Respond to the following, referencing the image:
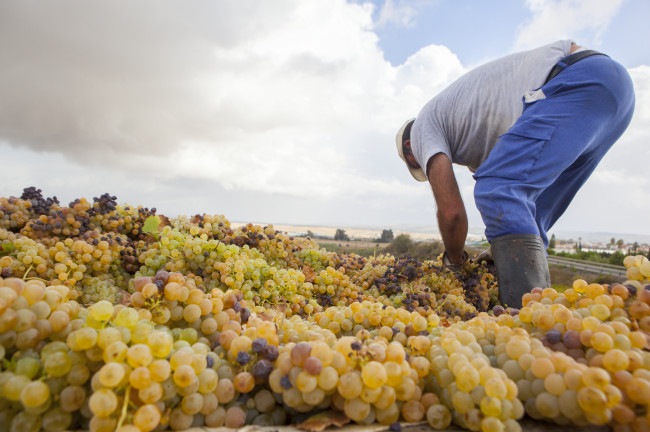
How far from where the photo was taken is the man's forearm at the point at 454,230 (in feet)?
7.39

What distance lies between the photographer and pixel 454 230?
2268 millimetres

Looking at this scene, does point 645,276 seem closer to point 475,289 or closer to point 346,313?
point 346,313

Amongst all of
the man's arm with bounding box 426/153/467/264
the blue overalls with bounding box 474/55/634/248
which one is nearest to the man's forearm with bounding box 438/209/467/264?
the man's arm with bounding box 426/153/467/264

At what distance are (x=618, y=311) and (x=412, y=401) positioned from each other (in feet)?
1.83

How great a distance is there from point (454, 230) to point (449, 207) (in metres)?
0.15

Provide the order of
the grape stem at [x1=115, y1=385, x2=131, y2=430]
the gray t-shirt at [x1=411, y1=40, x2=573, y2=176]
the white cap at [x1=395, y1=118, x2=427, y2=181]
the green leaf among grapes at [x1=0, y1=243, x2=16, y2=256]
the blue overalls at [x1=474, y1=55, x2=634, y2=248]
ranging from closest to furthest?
A: the grape stem at [x1=115, y1=385, x2=131, y2=430] → the green leaf among grapes at [x1=0, y1=243, x2=16, y2=256] → the blue overalls at [x1=474, y1=55, x2=634, y2=248] → the gray t-shirt at [x1=411, y1=40, x2=573, y2=176] → the white cap at [x1=395, y1=118, x2=427, y2=181]

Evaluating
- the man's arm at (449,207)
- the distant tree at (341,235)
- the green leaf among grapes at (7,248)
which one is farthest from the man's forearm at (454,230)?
the distant tree at (341,235)

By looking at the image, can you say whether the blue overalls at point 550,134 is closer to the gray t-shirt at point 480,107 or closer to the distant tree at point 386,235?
the gray t-shirt at point 480,107

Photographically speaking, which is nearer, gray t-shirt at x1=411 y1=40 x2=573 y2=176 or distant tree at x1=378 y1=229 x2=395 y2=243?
gray t-shirt at x1=411 y1=40 x2=573 y2=176

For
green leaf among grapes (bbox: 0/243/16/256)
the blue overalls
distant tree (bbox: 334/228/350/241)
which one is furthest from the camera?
distant tree (bbox: 334/228/350/241)

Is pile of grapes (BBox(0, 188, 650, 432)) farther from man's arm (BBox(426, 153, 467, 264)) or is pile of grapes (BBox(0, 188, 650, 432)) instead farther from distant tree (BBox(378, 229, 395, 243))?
distant tree (BBox(378, 229, 395, 243))

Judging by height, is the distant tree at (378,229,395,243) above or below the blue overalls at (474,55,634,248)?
below

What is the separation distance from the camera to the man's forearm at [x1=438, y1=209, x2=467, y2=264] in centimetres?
225

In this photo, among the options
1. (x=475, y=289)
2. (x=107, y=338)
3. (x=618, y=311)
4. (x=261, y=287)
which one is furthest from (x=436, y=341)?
(x=475, y=289)
